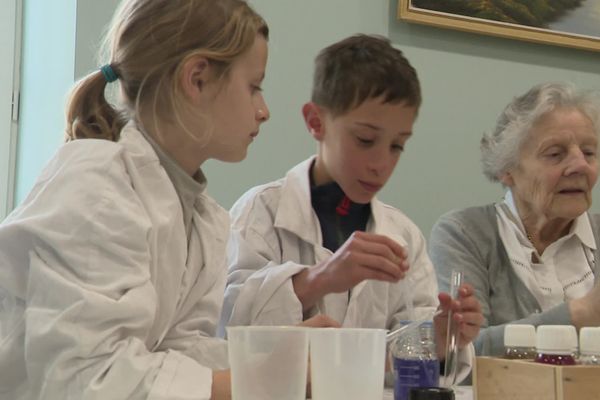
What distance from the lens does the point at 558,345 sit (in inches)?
29.4

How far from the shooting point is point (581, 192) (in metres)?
1.63

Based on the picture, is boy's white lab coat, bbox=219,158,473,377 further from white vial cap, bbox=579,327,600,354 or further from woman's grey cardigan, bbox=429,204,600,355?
white vial cap, bbox=579,327,600,354

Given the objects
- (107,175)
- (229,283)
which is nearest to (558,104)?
(229,283)

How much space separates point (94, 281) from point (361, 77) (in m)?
0.73

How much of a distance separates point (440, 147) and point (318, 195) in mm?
677

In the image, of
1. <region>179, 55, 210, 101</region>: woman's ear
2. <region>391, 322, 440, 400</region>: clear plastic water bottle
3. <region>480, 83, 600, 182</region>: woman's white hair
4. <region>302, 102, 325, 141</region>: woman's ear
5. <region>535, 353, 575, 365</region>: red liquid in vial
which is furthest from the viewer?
<region>480, 83, 600, 182</region>: woman's white hair

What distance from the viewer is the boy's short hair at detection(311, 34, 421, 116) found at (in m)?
1.36

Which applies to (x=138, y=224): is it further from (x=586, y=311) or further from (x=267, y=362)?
(x=586, y=311)

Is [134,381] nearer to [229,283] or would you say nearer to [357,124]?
[229,283]

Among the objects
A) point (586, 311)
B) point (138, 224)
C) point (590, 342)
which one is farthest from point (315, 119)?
point (590, 342)

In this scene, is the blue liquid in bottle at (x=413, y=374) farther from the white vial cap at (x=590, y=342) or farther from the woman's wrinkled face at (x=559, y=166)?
the woman's wrinkled face at (x=559, y=166)

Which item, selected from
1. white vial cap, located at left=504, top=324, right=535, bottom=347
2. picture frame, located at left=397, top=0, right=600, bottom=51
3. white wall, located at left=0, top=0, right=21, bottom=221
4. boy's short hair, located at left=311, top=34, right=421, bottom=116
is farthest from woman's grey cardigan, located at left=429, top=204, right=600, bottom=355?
white wall, located at left=0, top=0, right=21, bottom=221

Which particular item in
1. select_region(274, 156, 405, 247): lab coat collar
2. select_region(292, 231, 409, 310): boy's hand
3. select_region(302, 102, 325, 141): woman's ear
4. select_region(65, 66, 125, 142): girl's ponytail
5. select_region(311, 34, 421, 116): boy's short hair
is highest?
select_region(311, 34, 421, 116): boy's short hair

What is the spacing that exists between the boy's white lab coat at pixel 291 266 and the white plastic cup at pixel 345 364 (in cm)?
51
